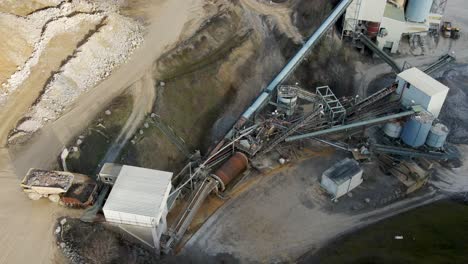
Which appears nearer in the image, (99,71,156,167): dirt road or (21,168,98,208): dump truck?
(21,168,98,208): dump truck

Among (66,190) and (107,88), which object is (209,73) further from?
(66,190)

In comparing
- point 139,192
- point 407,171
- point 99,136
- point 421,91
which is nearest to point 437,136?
point 421,91

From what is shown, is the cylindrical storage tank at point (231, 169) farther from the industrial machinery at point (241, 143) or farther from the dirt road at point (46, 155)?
the dirt road at point (46, 155)

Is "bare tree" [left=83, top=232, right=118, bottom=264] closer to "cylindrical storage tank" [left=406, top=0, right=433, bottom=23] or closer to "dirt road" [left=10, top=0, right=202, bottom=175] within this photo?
"dirt road" [left=10, top=0, right=202, bottom=175]

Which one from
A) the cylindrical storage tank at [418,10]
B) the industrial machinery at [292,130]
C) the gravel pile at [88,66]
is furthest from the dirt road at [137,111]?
the cylindrical storage tank at [418,10]

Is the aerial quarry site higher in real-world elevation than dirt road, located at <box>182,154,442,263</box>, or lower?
higher

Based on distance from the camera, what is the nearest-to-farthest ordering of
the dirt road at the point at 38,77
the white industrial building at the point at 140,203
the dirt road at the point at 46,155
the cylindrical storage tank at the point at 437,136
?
the dirt road at the point at 46,155, the white industrial building at the point at 140,203, the dirt road at the point at 38,77, the cylindrical storage tank at the point at 437,136

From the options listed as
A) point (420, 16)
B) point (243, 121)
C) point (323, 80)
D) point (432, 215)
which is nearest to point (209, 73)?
point (243, 121)

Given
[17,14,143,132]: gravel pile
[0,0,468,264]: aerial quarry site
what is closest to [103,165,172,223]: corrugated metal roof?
[0,0,468,264]: aerial quarry site
